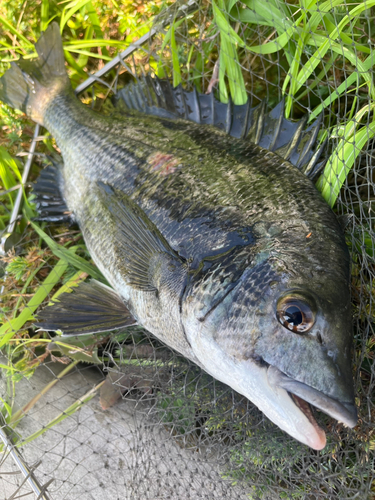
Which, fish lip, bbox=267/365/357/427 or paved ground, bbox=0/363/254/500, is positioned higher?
fish lip, bbox=267/365/357/427

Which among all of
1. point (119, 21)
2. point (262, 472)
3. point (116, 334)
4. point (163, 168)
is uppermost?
point (119, 21)

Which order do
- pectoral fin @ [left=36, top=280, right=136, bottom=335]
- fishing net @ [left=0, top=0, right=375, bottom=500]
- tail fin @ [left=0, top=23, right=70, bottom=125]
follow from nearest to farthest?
fishing net @ [left=0, top=0, right=375, bottom=500] < pectoral fin @ [left=36, top=280, right=136, bottom=335] < tail fin @ [left=0, top=23, right=70, bottom=125]

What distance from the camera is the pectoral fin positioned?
2.06 m

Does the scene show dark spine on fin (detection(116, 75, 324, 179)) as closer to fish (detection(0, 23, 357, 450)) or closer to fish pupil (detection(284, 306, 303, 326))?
fish (detection(0, 23, 357, 450))

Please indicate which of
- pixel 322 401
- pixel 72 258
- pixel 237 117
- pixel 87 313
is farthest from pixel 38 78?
pixel 322 401

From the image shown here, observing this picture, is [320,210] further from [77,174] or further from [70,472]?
[70,472]

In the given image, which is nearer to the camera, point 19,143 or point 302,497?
point 302,497

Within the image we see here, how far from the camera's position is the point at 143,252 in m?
1.79

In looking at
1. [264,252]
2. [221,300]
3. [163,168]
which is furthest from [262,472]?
[163,168]

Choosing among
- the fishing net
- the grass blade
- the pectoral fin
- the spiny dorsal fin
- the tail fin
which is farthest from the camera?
the tail fin

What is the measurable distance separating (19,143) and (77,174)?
939mm

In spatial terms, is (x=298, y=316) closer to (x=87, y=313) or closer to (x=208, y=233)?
(x=208, y=233)

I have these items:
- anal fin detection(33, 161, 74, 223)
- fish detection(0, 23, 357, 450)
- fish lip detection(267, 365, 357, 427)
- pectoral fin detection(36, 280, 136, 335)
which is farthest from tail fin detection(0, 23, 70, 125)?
fish lip detection(267, 365, 357, 427)

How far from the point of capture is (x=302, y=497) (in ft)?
6.17
